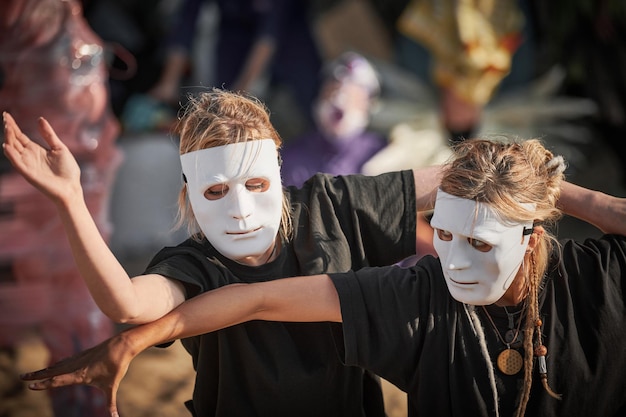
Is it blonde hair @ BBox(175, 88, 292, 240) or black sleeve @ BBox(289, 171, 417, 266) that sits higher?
blonde hair @ BBox(175, 88, 292, 240)

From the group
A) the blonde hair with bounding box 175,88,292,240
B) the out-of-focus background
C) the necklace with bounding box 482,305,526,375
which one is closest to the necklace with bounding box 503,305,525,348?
the necklace with bounding box 482,305,526,375

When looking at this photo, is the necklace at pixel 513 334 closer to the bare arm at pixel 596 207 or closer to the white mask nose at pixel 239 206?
the bare arm at pixel 596 207

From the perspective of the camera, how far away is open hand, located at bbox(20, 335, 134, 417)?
1909 mm

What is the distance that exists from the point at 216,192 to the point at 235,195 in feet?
0.17

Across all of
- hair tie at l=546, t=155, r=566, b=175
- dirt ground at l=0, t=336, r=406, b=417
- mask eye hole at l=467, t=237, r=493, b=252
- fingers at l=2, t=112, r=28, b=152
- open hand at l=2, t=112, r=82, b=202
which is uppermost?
fingers at l=2, t=112, r=28, b=152

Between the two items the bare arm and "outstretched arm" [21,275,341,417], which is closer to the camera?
"outstretched arm" [21,275,341,417]

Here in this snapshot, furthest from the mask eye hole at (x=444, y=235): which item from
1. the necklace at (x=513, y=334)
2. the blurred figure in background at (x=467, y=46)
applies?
Answer: the blurred figure in background at (x=467, y=46)

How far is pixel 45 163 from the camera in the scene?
6.13ft

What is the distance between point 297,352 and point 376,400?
307 mm

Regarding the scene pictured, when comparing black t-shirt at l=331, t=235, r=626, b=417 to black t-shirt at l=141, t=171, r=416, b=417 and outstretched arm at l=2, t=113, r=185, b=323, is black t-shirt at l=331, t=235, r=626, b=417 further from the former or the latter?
outstretched arm at l=2, t=113, r=185, b=323

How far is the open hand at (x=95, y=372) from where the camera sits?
6.26ft

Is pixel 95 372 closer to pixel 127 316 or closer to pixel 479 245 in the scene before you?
pixel 127 316

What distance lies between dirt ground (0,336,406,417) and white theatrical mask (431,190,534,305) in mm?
1304

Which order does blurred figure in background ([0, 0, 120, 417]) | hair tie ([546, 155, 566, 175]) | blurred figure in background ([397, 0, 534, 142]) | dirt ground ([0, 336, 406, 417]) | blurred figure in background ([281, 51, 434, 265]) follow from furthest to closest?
blurred figure in background ([397, 0, 534, 142]), blurred figure in background ([281, 51, 434, 265]), dirt ground ([0, 336, 406, 417]), blurred figure in background ([0, 0, 120, 417]), hair tie ([546, 155, 566, 175])
